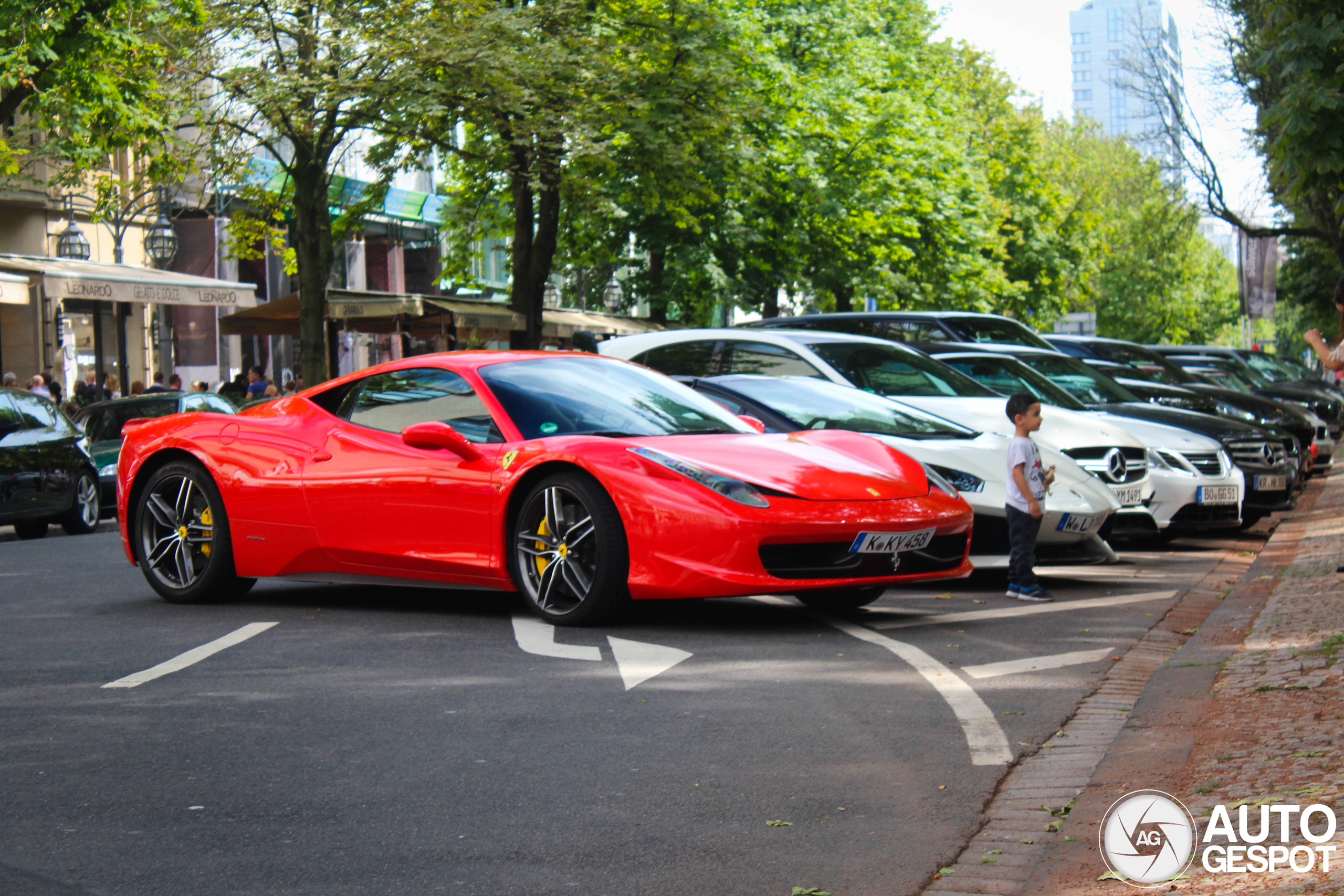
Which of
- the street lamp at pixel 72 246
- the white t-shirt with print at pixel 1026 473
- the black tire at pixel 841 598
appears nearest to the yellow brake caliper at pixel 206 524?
the black tire at pixel 841 598

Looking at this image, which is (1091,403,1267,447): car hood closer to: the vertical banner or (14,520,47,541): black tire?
(14,520,47,541): black tire

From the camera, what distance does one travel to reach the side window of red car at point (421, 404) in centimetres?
804

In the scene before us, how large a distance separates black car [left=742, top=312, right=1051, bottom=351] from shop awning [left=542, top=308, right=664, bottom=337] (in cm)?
1282

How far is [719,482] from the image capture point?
7199 mm

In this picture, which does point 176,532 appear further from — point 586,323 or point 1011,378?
point 586,323

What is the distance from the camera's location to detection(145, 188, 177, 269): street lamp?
101ft

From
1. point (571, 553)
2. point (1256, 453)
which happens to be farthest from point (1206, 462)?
point (571, 553)

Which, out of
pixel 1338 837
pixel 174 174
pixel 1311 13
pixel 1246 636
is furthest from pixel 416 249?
pixel 1338 837

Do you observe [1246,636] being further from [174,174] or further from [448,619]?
[174,174]

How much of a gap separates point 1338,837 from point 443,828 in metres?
2.25

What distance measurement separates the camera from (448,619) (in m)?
8.02

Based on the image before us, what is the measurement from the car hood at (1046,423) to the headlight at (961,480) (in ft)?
5.71

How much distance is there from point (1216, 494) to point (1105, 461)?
1458 mm

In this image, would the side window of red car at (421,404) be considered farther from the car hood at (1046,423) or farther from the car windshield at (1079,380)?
the car windshield at (1079,380)
